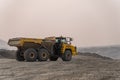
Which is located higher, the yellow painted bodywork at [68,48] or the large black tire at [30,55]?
the yellow painted bodywork at [68,48]

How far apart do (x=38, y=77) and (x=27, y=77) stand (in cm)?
55

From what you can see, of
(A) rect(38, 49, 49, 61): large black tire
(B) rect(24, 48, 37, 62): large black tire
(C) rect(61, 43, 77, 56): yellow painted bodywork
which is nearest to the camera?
(B) rect(24, 48, 37, 62): large black tire

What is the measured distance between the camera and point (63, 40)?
23.2 m

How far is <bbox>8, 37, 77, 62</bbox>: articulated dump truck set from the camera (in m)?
21.2

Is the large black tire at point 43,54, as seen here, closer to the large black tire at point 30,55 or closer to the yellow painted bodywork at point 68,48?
the large black tire at point 30,55

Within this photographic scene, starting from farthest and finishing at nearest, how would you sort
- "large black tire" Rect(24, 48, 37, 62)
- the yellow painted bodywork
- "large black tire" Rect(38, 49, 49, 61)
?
the yellow painted bodywork < "large black tire" Rect(38, 49, 49, 61) < "large black tire" Rect(24, 48, 37, 62)

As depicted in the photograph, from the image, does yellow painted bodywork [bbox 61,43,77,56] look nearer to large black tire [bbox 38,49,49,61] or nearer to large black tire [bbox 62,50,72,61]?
large black tire [bbox 62,50,72,61]

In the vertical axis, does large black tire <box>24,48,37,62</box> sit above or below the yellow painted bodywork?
below

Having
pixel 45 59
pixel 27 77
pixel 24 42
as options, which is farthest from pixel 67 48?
pixel 27 77

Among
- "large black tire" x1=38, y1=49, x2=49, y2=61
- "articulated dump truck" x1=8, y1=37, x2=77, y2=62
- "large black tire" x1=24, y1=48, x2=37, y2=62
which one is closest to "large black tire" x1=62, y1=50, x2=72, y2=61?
"articulated dump truck" x1=8, y1=37, x2=77, y2=62

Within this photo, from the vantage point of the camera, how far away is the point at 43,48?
72.9ft

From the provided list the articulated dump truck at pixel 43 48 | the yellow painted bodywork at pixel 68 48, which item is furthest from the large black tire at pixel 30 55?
the yellow painted bodywork at pixel 68 48

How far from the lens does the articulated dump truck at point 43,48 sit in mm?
21219

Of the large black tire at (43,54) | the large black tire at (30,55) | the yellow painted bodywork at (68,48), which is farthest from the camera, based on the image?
the yellow painted bodywork at (68,48)
